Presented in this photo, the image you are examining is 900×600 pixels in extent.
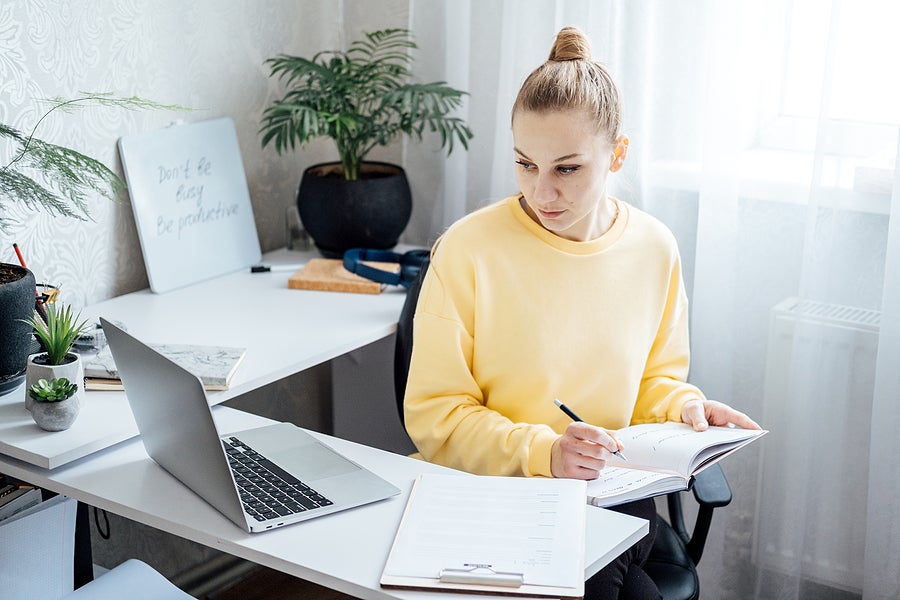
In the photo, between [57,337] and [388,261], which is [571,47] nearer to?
[388,261]

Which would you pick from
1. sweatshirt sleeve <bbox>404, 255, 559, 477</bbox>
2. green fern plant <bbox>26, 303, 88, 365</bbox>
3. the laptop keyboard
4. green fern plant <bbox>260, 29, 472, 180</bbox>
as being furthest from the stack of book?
green fern plant <bbox>260, 29, 472, 180</bbox>

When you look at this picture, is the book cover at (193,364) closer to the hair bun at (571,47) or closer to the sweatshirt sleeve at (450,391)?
the sweatshirt sleeve at (450,391)

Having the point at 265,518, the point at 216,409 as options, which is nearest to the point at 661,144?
the point at 216,409

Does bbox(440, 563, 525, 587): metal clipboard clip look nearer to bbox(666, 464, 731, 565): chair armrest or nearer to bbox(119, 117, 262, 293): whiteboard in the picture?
bbox(666, 464, 731, 565): chair armrest

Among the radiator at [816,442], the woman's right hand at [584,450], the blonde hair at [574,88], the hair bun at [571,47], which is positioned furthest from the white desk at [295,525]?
the radiator at [816,442]

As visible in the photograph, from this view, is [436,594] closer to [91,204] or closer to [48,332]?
[48,332]

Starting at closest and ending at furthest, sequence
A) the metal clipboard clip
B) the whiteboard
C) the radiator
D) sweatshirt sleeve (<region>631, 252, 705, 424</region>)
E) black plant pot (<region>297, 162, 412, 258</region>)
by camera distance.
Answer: the metal clipboard clip
sweatshirt sleeve (<region>631, 252, 705, 424</region>)
the radiator
the whiteboard
black plant pot (<region>297, 162, 412, 258</region>)

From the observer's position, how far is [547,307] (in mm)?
1610

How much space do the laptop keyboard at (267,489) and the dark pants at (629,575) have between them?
0.39 m

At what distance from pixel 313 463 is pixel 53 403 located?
1.18 feet

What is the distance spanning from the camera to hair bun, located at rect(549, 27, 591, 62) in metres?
1.60

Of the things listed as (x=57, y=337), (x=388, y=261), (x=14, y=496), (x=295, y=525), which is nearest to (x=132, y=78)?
(x=388, y=261)

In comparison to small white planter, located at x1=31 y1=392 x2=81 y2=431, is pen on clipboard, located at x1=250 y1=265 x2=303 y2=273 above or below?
above

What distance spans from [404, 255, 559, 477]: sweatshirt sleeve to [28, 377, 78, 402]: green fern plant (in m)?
0.50
